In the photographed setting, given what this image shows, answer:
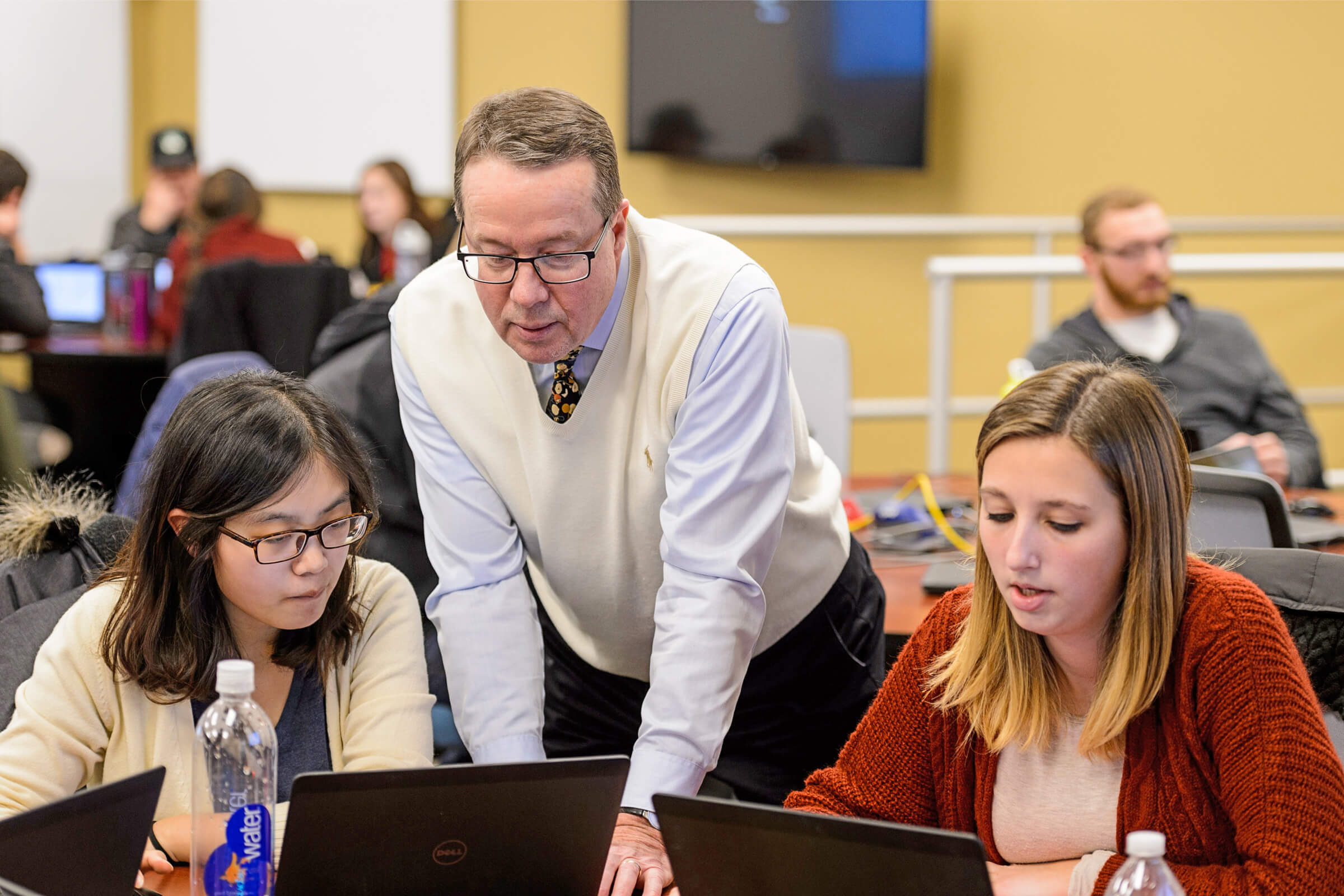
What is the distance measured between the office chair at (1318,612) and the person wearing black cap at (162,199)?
537cm

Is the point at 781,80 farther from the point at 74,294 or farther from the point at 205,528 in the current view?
the point at 205,528

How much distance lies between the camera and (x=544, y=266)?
1499mm

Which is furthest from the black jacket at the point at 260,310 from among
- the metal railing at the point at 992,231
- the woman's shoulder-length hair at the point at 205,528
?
the woman's shoulder-length hair at the point at 205,528

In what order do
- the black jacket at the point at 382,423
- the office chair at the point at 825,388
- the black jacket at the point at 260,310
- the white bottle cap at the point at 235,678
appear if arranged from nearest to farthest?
the white bottle cap at the point at 235,678 → the black jacket at the point at 382,423 → the office chair at the point at 825,388 → the black jacket at the point at 260,310

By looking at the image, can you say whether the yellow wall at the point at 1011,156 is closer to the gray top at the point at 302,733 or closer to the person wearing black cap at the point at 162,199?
the person wearing black cap at the point at 162,199

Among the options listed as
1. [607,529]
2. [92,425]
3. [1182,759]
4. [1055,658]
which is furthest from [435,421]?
[92,425]

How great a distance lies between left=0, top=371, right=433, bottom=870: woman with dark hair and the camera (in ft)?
4.97

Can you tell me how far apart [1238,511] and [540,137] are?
1.29 meters

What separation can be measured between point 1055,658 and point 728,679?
354 millimetres

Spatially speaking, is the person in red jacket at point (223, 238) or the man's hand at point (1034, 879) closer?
the man's hand at point (1034, 879)

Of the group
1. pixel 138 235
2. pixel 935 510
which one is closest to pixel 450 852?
pixel 935 510

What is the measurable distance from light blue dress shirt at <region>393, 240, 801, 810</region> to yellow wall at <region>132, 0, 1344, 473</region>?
456cm

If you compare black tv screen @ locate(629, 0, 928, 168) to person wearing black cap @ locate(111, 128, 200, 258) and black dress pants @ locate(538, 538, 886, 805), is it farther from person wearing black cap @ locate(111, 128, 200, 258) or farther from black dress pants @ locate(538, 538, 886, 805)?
black dress pants @ locate(538, 538, 886, 805)

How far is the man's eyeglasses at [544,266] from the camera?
1495 mm
